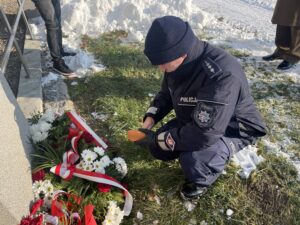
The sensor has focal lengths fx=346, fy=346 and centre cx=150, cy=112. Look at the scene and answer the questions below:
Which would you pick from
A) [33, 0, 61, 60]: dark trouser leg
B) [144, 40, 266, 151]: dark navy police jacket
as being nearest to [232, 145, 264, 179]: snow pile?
[144, 40, 266, 151]: dark navy police jacket

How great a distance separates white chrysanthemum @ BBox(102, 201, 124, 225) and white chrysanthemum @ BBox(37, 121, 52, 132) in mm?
841

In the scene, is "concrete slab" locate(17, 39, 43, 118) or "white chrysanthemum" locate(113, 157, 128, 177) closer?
"white chrysanthemum" locate(113, 157, 128, 177)

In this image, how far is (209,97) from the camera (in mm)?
2254

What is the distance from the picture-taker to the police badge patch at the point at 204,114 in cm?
226

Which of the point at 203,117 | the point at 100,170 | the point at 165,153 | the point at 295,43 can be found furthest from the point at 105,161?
the point at 295,43

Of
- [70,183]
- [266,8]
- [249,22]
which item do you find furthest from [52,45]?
[266,8]

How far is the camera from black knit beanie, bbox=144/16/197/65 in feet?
6.93

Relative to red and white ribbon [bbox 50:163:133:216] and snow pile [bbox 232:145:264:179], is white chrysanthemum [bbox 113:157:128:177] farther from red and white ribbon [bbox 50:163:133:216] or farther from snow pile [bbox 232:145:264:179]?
snow pile [bbox 232:145:264:179]

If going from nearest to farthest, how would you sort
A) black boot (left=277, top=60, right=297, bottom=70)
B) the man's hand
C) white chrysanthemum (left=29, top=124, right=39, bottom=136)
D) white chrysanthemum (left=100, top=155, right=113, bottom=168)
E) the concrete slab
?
white chrysanthemum (left=100, top=155, right=113, bottom=168) → white chrysanthemum (left=29, top=124, right=39, bottom=136) → the man's hand → the concrete slab → black boot (left=277, top=60, right=297, bottom=70)

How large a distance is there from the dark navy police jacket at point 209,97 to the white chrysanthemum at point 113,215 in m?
0.61

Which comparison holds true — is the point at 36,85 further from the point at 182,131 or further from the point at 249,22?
the point at 249,22

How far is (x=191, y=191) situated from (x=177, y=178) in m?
0.24

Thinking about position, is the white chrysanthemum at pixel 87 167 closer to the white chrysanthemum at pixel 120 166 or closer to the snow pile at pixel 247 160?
the white chrysanthemum at pixel 120 166

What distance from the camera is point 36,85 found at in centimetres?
399
